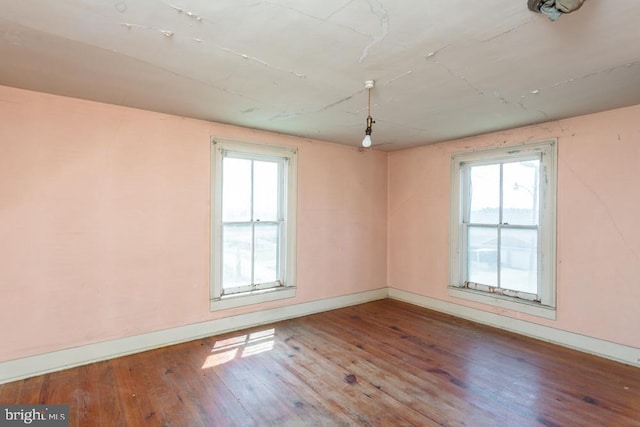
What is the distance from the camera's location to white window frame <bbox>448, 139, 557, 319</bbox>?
3.38 metres

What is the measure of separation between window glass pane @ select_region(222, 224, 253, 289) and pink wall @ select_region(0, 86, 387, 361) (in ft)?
0.85

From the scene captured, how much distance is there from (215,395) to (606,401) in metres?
2.83

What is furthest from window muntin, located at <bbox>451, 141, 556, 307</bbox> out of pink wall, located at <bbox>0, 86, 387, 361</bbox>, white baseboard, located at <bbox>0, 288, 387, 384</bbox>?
pink wall, located at <bbox>0, 86, 387, 361</bbox>

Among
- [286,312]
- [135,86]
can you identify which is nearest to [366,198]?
[286,312]

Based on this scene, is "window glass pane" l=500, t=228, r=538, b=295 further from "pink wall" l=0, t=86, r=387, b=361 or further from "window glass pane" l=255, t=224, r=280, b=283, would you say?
"pink wall" l=0, t=86, r=387, b=361

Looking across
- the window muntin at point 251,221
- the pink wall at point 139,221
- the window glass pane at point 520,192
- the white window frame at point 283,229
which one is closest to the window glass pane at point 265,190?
the window muntin at point 251,221

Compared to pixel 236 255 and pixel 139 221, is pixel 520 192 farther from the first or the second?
pixel 139 221

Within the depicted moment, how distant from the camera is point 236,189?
3.76 metres

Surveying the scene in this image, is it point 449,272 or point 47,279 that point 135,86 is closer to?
point 47,279

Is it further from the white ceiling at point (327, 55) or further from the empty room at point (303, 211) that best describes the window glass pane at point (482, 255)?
the white ceiling at point (327, 55)

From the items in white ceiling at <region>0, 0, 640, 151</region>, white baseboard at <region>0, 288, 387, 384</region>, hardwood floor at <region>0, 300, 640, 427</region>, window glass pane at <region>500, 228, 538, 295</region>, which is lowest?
hardwood floor at <region>0, 300, 640, 427</region>

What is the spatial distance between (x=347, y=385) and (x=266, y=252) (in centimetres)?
193

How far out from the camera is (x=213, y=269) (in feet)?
11.6

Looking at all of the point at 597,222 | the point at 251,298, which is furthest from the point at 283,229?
the point at 597,222
